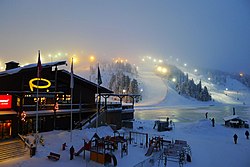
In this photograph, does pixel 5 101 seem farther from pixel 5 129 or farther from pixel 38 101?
pixel 38 101

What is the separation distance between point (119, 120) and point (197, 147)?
1482 centimetres

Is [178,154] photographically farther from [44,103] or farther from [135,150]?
[44,103]

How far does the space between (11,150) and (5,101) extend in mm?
8167

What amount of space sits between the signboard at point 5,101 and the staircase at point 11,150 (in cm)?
550

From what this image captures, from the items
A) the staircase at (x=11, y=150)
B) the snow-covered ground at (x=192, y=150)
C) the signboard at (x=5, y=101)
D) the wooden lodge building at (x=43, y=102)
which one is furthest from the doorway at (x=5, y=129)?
the snow-covered ground at (x=192, y=150)

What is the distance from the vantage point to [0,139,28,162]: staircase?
1818 cm

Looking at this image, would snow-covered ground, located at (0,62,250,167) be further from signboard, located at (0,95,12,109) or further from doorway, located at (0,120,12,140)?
signboard, located at (0,95,12,109)

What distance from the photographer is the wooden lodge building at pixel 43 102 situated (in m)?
24.3

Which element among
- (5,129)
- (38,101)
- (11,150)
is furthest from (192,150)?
(5,129)

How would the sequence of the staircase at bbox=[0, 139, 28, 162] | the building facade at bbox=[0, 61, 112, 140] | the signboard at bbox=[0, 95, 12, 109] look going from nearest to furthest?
the staircase at bbox=[0, 139, 28, 162] < the building facade at bbox=[0, 61, 112, 140] < the signboard at bbox=[0, 95, 12, 109]

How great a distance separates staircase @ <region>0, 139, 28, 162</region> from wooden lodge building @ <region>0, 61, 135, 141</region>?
3374mm

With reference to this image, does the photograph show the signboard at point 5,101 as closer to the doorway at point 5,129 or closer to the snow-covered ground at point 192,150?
the doorway at point 5,129

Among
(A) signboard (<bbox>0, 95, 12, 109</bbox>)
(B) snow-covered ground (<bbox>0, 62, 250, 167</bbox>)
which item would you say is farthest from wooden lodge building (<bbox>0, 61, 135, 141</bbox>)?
(B) snow-covered ground (<bbox>0, 62, 250, 167</bbox>)

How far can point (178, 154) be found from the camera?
18719mm
